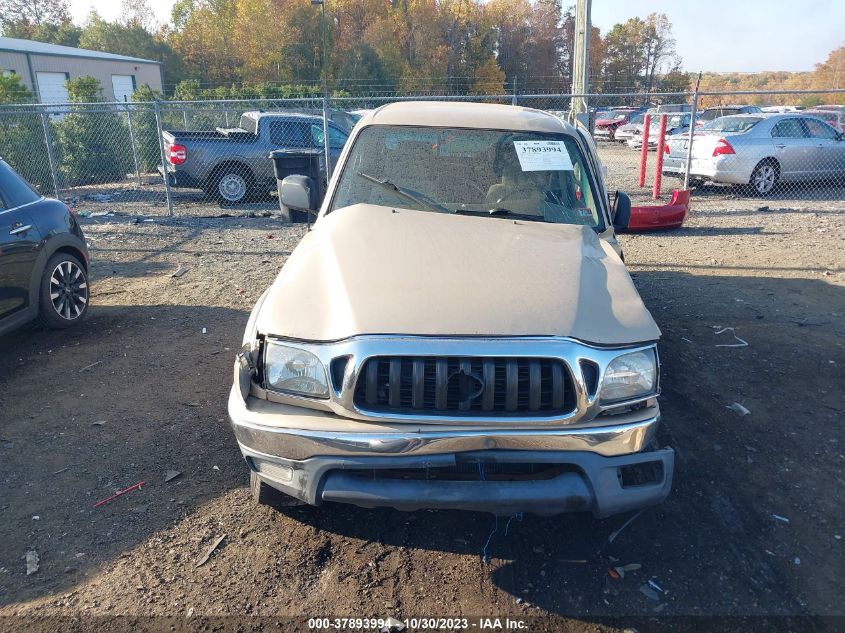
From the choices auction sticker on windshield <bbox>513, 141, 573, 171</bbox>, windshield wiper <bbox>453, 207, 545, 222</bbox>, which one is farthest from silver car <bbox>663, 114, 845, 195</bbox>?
windshield wiper <bbox>453, 207, 545, 222</bbox>

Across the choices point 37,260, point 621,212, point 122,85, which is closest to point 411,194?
point 621,212

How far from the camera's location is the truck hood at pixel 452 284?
2668 mm

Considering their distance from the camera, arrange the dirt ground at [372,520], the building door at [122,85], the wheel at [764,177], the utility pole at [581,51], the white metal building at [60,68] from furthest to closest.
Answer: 1. the building door at [122,85]
2. the white metal building at [60,68]
3. the wheel at [764,177]
4. the utility pole at [581,51]
5. the dirt ground at [372,520]

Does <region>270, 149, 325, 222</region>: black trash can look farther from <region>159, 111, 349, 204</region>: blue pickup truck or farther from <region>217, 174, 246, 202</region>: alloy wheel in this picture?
<region>217, 174, 246, 202</region>: alloy wheel

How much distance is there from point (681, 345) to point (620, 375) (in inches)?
128

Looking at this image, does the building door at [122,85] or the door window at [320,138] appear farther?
the building door at [122,85]

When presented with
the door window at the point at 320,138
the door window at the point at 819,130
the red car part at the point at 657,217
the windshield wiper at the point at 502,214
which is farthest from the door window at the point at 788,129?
the windshield wiper at the point at 502,214

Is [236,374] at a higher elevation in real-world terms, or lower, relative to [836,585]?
higher

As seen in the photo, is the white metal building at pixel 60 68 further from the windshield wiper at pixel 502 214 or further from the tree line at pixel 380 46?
the windshield wiper at pixel 502 214

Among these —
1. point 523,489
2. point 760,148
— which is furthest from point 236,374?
point 760,148

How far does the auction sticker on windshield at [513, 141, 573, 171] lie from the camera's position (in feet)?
13.4

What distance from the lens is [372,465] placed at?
2555mm

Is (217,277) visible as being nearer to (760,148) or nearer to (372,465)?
(372,465)

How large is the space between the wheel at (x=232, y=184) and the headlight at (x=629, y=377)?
11.4 metres
